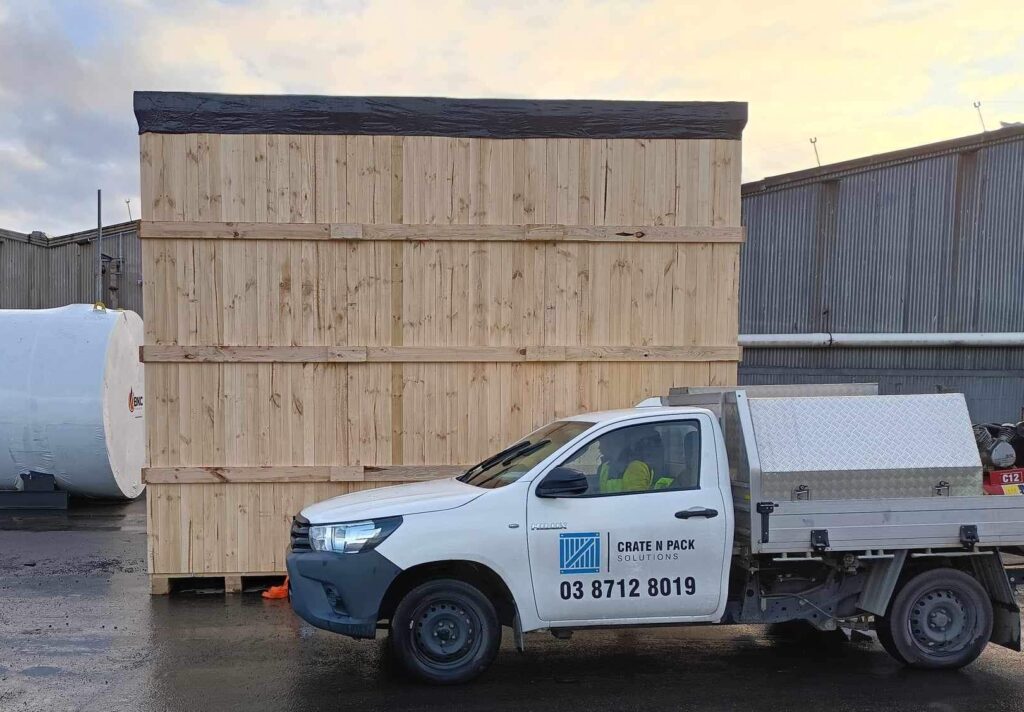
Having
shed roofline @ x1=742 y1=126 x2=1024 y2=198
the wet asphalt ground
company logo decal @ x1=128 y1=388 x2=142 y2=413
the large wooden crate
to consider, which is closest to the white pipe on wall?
shed roofline @ x1=742 y1=126 x2=1024 y2=198

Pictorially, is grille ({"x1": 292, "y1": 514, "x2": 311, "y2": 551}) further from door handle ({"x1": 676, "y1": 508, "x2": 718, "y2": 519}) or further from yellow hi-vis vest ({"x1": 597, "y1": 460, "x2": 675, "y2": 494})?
door handle ({"x1": 676, "y1": 508, "x2": 718, "y2": 519})

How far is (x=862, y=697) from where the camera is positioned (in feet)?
18.5

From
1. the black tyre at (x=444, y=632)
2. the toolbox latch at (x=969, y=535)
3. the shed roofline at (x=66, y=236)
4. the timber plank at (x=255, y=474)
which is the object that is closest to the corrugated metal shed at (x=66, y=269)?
the shed roofline at (x=66, y=236)

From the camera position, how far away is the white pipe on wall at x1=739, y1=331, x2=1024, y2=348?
15.0m

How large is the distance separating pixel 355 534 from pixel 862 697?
353cm

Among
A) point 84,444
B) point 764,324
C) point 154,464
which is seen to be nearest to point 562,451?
point 154,464

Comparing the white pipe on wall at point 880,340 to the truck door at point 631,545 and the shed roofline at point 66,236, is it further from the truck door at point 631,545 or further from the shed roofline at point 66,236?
the shed roofline at point 66,236

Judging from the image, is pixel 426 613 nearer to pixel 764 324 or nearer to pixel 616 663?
pixel 616 663

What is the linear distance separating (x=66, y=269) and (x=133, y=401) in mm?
8853

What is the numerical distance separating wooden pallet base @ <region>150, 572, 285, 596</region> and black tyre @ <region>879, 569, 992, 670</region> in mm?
5734

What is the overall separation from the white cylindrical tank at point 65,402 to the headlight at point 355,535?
341 inches

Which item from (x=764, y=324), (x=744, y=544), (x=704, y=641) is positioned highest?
(x=764, y=324)

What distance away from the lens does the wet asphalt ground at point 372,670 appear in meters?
5.51

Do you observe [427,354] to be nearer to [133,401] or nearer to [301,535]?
[301,535]
